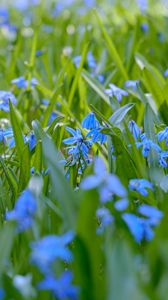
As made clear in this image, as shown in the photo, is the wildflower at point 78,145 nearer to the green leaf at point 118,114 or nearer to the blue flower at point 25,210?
the green leaf at point 118,114

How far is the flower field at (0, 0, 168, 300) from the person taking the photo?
4.08 feet

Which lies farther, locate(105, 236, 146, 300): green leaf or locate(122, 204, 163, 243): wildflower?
locate(122, 204, 163, 243): wildflower

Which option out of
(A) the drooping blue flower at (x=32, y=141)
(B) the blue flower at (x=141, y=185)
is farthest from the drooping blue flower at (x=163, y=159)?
(A) the drooping blue flower at (x=32, y=141)

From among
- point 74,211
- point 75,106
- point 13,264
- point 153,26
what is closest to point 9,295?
point 74,211

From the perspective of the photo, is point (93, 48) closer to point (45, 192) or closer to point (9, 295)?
point (45, 192)

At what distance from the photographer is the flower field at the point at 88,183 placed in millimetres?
1242

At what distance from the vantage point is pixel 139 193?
178 cm

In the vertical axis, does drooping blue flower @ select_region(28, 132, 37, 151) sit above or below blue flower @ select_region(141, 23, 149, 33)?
below

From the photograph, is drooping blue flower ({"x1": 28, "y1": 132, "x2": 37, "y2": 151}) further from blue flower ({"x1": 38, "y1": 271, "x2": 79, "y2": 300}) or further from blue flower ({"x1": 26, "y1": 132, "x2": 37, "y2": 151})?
blue flower ({"x1": 38, "y1": 271, "x2": 79, "y2": 300})

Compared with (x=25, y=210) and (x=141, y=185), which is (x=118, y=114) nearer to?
(x=141, y=185)

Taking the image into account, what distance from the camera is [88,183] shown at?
1.21 m

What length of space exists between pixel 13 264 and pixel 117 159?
469 mm

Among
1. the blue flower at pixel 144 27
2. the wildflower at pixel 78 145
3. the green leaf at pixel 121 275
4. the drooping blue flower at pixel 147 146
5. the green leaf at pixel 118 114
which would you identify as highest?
the blue flower at pixel 144 27

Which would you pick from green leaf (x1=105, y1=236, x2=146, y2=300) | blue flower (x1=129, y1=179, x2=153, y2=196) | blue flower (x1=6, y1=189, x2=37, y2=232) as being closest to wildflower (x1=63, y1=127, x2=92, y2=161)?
blue flower (x1=129, y1=179, x2=153, y2=196)
